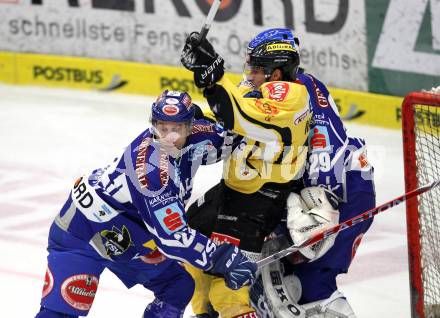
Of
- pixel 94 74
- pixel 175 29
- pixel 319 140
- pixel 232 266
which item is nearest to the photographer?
pixel 232 266

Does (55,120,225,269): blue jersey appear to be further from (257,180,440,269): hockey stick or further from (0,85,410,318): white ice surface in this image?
(0,85,410,318): white ice surface

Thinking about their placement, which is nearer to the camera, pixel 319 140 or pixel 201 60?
pixel 201 60

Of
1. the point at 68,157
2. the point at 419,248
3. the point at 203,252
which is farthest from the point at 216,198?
the point at 68,157

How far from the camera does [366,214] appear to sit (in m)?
5.01

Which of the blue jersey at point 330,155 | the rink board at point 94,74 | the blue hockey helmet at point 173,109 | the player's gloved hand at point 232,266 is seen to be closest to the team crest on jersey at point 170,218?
the player's gloved hand at point 232,266

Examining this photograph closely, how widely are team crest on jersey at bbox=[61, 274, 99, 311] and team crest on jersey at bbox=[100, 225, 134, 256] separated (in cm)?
14

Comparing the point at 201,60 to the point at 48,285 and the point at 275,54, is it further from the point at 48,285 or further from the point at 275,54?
the point at 48,285

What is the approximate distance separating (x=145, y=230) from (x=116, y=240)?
0.13 m

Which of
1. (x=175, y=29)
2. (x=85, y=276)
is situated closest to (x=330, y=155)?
(x=85, y=276)

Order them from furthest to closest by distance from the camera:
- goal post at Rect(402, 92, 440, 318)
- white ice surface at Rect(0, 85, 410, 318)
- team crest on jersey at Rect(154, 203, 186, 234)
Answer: white ice surface at Rect(0, 85, 410, 318)
goal post at Rect(402, 92, 440, 318)
team crest on jersey at Rect(154, 203, 186, 234)

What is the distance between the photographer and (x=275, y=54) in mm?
4883

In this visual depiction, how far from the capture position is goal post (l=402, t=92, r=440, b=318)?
5.17m

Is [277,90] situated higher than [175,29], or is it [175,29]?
[277,90]

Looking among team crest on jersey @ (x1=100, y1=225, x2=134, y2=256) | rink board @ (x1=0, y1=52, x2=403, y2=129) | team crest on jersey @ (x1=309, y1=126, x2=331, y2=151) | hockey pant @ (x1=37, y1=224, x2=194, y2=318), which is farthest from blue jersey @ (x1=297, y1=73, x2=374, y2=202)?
rink board @ (x1=0, y1=52, x2=403, y2=129)
